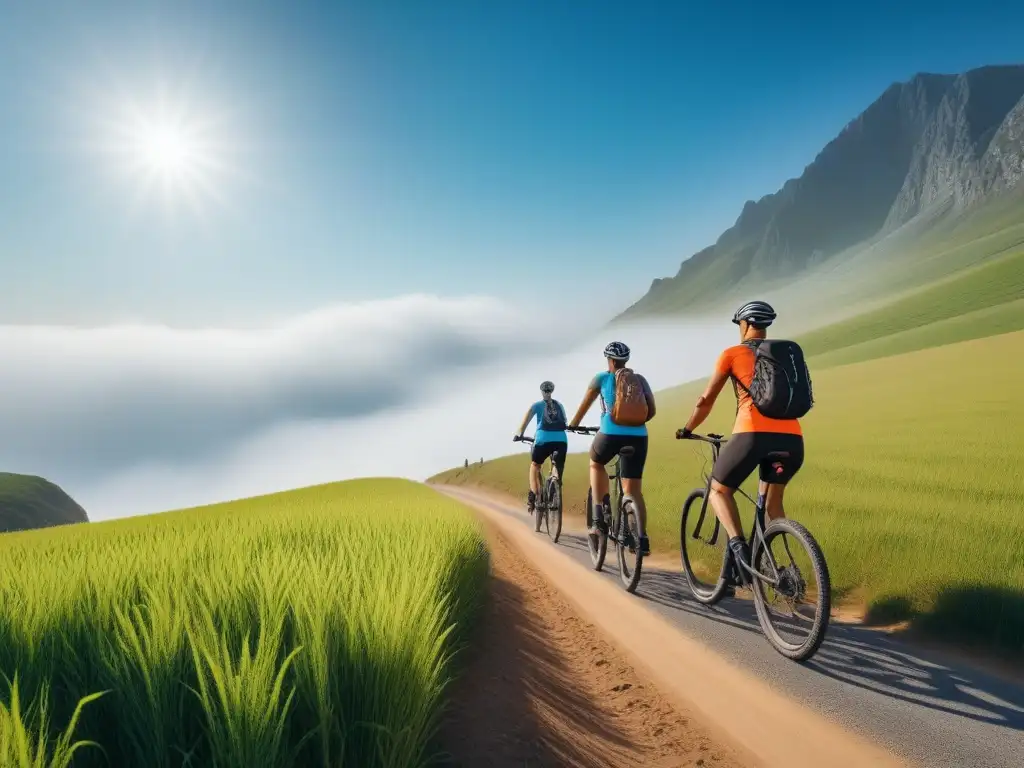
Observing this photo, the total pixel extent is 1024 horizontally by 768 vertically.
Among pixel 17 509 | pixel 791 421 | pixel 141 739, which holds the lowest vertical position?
pixel 17 509

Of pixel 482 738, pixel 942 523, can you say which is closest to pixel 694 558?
pixel 942 523

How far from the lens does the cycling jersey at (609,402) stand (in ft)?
27.4

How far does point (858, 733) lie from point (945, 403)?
88.5ft

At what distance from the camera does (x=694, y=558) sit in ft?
32.3

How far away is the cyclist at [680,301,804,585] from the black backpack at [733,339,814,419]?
0.48ft

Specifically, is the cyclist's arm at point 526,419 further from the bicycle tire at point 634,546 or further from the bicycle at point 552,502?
the bicycle tire at point 634,546

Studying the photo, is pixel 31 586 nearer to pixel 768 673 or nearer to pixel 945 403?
pixel 768 673

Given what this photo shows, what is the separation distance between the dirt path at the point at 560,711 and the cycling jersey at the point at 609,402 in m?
3.11

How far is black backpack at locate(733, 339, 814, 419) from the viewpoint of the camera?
17.0 ft

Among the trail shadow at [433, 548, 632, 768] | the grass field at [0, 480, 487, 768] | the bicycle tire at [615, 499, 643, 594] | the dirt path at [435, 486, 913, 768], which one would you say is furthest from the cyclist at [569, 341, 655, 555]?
the grass field at [0, 480, 487, 768]

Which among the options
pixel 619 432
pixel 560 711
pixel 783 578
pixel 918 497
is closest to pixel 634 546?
pixel 619 432

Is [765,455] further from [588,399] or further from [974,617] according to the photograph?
[588,399]

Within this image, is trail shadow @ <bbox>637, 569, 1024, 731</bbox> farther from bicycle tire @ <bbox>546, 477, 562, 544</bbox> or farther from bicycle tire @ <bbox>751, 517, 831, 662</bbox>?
bicycle tire @ <bbox>546, 477, 562, 544</bbox>

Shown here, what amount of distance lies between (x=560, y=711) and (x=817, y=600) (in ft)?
8.38
